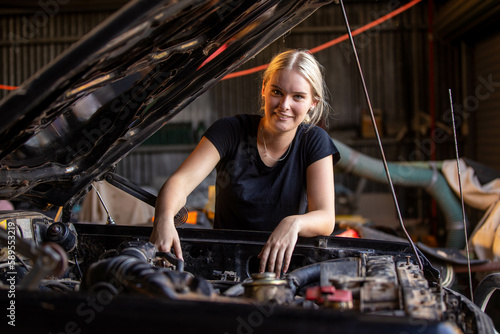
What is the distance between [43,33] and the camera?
8.60 m

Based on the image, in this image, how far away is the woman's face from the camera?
2.02 metres

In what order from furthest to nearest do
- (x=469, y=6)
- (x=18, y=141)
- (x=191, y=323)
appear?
(x=469, y=6) → (x=18, y=141) → (x=191, y=323)

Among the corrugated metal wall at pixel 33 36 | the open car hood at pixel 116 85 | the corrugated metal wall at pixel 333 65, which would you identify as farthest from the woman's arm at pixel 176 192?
the corrugated metal wall at pixel 33 36

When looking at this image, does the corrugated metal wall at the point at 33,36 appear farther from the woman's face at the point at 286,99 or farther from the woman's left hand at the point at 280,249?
the woman's left hand at the point at 280,249

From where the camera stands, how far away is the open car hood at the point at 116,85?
1063 mm

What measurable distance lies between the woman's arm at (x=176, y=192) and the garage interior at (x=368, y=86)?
204 inches

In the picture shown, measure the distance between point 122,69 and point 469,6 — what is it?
6.02 m

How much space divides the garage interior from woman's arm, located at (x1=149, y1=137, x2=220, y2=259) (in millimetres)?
5184

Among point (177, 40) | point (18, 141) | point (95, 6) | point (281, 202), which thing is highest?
point (95, 6)

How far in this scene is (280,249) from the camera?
1.61m

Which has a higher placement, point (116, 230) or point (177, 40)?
point (177, 40)

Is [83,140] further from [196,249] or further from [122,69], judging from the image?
[196,249]

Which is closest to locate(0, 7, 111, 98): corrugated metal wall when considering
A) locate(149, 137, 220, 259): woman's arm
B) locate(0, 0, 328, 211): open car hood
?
locate(149, 137, 220, 259): woman's arm

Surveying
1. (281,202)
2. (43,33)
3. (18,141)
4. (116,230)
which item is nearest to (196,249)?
(116,230)
